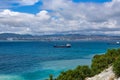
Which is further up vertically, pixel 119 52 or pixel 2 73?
pixel 119 52

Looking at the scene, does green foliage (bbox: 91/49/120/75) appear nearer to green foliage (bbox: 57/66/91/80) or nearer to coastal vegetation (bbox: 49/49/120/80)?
coastal vegetation (bbox: 49/49/120/80)

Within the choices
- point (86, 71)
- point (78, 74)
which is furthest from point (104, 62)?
point (78, 74)

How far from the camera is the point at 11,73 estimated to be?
300ft

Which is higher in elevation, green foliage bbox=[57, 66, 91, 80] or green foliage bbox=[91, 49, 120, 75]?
green foliage bbox=[91, 49, 120, 75]

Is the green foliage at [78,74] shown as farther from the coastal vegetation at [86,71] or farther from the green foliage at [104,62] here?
the green foliage at [104,62]

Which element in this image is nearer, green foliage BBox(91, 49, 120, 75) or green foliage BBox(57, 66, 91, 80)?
green foliage BBox(57, 66, 91, 80)

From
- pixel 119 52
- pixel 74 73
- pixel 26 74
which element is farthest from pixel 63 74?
pixel 26 74

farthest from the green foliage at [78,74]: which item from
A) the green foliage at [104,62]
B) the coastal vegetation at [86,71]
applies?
the green foliage at [104,62]

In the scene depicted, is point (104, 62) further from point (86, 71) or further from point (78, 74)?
point (78, 74)

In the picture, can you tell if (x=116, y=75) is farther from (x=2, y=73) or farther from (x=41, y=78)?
(x=2, y=73)

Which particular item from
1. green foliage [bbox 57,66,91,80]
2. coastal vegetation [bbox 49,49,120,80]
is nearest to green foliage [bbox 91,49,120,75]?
coastal vegetation [bbox 49,49,120,80]

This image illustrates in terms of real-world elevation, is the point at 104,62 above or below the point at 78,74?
above

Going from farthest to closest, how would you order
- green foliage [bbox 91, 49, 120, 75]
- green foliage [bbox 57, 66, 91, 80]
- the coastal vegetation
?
green foliage [bbox 91, 49, 120, 75] < the coastal vegetation < green foliage [bbox 57, 66, 91, 80]

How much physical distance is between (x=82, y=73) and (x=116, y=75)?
11.2 m
